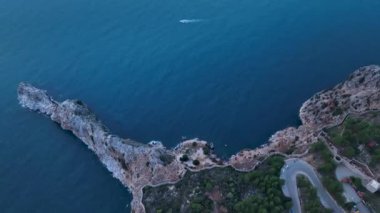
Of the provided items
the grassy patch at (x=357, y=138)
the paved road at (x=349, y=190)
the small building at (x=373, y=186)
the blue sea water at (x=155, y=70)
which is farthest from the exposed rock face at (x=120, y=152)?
the small building at (x=373, y=186)

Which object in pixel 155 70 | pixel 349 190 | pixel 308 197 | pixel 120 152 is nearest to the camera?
pixel 308 197

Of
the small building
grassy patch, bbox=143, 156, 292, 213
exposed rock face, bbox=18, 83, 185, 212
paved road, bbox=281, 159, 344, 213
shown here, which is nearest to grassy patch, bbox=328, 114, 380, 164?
the small building

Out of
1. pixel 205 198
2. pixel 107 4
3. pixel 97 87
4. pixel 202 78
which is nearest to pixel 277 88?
pixel 202 78

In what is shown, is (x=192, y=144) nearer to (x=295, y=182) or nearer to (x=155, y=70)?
(x=295, y=182)

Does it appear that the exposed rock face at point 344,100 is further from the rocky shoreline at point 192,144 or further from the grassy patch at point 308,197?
the grassy patch at point 308,197

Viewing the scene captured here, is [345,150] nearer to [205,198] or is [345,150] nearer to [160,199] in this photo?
[205,198]

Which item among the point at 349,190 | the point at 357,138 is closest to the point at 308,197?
the point at 349,190
